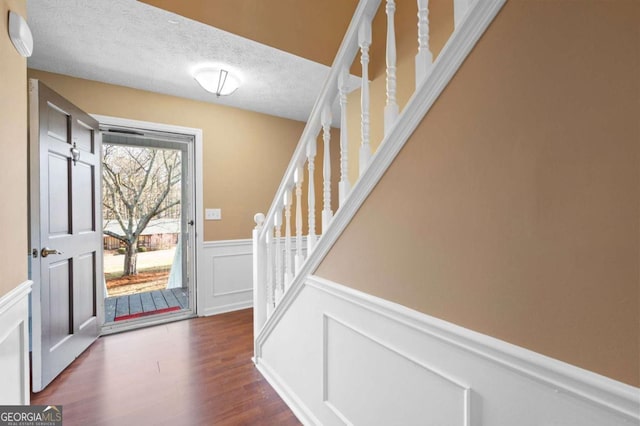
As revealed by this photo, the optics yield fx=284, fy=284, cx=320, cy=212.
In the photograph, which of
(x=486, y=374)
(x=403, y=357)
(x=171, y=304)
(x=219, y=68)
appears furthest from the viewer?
(x=171, y=304)

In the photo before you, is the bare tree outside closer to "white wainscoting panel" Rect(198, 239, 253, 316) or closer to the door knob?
"white wainscoting panel" Rect(198, 239, 253, 316)

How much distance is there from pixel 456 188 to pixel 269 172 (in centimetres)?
298

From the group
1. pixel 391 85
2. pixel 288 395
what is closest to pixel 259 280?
pixel 288 395

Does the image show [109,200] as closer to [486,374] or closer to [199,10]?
[199,10]

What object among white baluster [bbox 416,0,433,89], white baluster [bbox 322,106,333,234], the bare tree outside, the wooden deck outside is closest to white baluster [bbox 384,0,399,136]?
white baluster [bbox 416,0,433,89]

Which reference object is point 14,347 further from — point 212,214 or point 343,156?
point 212,214

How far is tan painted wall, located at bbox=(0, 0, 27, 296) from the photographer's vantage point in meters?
1.04

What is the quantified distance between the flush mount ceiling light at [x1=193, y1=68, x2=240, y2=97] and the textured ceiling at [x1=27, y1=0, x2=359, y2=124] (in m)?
0.07

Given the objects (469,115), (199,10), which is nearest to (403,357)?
(469,115)

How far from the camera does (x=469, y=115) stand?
78cm

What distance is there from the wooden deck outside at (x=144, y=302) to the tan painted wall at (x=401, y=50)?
280 cm

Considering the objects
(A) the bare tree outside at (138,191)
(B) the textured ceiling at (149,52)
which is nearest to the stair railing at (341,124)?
(B) the textured ceiling at (149,52)

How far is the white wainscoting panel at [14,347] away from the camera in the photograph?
1.04m

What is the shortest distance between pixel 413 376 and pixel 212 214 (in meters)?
2.73
